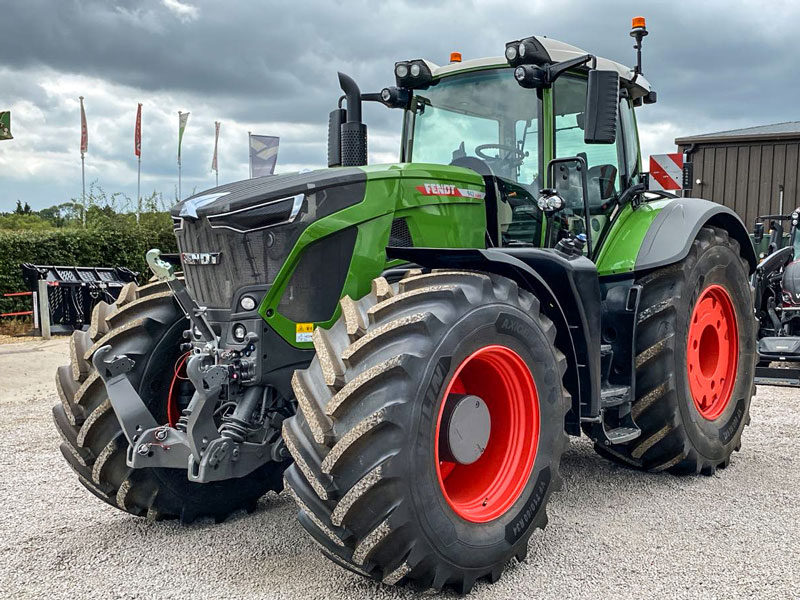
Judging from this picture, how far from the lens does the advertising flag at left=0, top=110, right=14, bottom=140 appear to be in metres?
14.7

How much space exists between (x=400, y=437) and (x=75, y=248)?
15.7 metres

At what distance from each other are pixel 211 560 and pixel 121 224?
57.2 ft

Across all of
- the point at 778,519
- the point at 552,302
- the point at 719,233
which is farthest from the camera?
the point at 719,233

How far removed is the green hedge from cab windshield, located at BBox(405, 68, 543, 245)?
13.2m

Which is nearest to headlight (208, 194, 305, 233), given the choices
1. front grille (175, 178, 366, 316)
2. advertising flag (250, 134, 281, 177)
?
front grille (175, 178, 366, 316)

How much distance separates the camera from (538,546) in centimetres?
364

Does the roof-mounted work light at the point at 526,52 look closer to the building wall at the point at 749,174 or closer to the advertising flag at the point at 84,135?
the building wall at the point at 749,174

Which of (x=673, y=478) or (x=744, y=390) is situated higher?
(x=744, y=390)

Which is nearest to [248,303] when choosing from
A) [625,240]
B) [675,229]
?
[625,240]

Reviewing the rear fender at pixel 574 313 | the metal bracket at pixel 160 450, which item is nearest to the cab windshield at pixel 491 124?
the rear fender at pixel 574 313

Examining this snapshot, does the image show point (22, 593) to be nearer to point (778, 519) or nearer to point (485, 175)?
point (485, 175)

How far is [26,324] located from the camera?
15.1 meters

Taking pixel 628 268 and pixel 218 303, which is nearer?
pixel 218 303

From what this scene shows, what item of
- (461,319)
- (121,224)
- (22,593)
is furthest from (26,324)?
(461,319)
